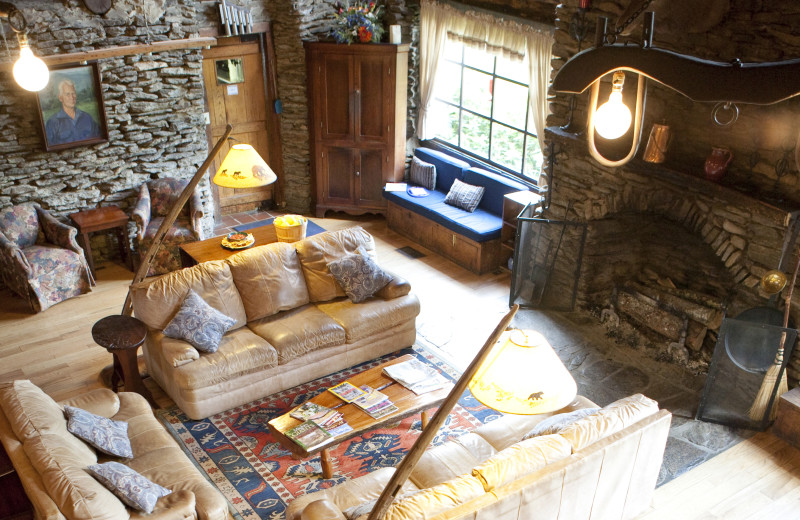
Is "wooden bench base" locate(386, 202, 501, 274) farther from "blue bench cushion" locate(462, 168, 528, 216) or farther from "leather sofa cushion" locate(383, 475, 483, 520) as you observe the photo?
"leather sofa cushion" locate(383, 475, 483, 520)

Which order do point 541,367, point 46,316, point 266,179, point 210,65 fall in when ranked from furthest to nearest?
point 210,65 → point 46,316 → point 266,179 → point 541,367

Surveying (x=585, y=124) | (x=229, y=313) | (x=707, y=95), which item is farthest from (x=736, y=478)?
(x=229, y=313)

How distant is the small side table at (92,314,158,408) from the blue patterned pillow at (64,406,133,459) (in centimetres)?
84

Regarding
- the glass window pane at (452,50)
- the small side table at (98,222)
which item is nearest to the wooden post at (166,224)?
the small side table at (98,222)

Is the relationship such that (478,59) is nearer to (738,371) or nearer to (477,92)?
(477,92)

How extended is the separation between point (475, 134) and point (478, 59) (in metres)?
0.85

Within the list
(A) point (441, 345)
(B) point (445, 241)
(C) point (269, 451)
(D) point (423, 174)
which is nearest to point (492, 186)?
(B) point (445, 241)

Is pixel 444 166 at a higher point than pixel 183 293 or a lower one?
higher

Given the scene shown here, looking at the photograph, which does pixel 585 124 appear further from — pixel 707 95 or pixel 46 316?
pixel 46 316

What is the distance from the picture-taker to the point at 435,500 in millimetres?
3516

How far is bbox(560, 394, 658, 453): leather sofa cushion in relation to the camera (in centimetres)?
396

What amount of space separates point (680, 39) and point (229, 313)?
405cm

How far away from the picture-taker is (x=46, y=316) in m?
6.86

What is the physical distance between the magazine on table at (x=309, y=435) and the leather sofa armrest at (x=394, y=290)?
5.54 feet
